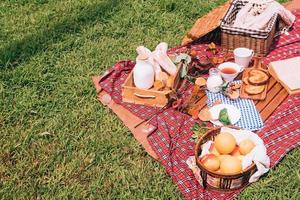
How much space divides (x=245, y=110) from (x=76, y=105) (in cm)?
181

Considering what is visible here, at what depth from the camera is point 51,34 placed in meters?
6.21

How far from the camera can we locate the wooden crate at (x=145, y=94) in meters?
4.63

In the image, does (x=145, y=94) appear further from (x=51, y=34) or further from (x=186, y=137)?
(x=51, y=34)

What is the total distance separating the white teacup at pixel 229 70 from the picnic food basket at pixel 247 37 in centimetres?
44

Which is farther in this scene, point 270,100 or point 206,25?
point 206,25

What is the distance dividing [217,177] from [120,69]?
2110 millimetres

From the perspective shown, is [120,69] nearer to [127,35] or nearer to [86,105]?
[86,105]

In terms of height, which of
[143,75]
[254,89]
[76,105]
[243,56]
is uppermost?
[143,75]

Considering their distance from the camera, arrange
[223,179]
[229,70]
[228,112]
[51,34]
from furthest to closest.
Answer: [51,34] → [229,70] → [228,112] → [223,179]

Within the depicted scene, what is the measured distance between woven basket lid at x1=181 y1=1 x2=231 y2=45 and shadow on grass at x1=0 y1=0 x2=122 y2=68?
146cm

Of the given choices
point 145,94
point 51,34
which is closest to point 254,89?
point 145,94

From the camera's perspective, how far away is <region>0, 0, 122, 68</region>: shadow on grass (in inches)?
227

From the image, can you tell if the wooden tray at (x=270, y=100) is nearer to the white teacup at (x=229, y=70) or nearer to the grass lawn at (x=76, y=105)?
the white teacup at (x=229, y=70)

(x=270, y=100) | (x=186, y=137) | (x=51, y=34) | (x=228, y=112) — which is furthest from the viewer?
(x=51, y=34)
